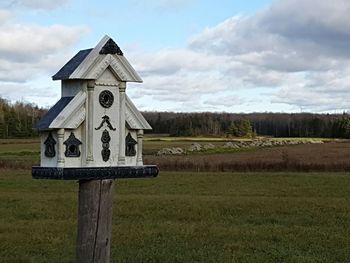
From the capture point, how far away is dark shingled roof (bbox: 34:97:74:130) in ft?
19.5

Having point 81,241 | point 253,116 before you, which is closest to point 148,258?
point 81,241

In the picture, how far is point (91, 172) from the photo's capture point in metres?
5.93

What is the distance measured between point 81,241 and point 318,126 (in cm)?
13597

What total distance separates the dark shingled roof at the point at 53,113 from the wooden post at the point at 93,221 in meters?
0.67

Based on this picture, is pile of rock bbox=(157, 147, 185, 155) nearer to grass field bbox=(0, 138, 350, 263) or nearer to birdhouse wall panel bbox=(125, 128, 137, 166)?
grass field bbox=(0, 138, 350, 263)

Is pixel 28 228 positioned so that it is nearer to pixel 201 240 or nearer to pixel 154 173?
pixel 201 240

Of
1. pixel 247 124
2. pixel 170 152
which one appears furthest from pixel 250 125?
pixel 170 152

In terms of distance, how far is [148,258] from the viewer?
32.4ft

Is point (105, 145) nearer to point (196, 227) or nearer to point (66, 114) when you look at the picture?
point (66, 114)

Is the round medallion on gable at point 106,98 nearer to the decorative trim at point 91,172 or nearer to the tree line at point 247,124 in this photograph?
the decorative trim at point 91,172

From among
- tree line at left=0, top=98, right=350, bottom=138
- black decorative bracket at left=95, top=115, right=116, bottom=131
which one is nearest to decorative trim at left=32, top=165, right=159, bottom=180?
black decorative bracket at left=95, top=115, right=116, bottom=131

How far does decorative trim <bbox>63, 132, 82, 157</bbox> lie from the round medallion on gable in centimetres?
43

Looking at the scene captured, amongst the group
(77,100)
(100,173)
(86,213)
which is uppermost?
(77,100)

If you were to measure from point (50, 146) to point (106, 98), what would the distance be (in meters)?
0.73
